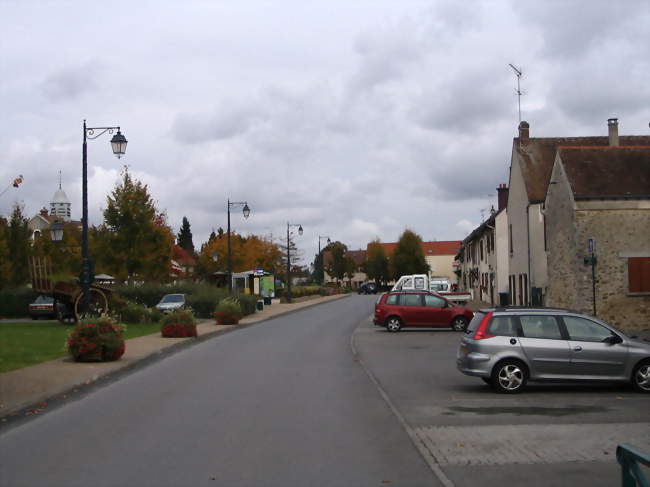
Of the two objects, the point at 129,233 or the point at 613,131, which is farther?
the point at 129,233

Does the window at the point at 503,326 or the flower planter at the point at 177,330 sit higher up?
the window at the point at 503,326

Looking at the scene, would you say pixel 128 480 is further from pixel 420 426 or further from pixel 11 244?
pixel 11 244

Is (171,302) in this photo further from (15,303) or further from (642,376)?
(642,376)

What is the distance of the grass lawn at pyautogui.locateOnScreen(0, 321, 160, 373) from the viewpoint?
59.8ft

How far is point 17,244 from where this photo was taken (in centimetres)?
5353

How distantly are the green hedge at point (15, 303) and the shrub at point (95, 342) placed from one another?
2961cm

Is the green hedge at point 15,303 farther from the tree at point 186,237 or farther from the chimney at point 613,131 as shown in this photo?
the tree at point 186,237

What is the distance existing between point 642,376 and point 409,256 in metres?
93.6

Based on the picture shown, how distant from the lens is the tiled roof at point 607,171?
86.3 ft

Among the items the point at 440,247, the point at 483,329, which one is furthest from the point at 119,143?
the point at 440,247

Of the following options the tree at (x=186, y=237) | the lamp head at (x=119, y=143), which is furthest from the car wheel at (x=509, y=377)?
the tree at (x=186, y=237)

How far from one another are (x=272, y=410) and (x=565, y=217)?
19564mm

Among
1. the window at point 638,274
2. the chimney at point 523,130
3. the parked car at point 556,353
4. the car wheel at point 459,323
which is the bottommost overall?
the car wheel at point 459,323

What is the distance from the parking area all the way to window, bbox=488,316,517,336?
105 cm
